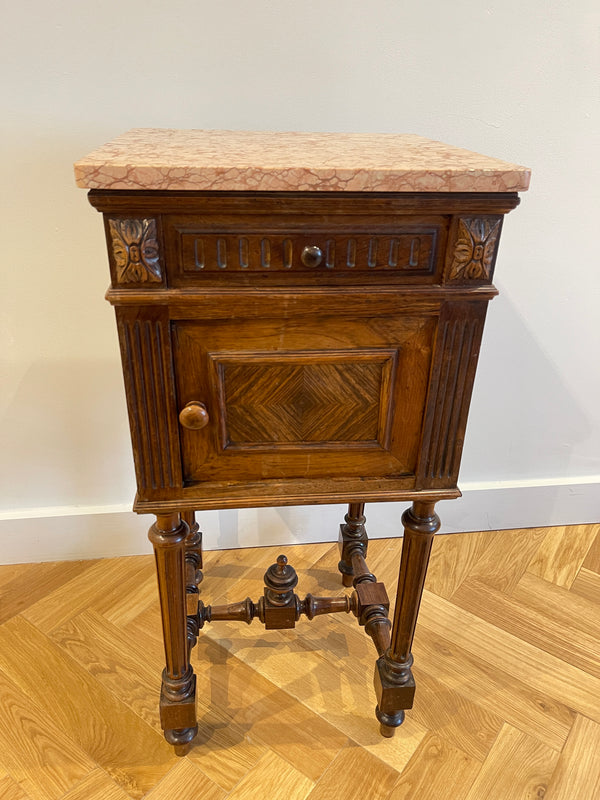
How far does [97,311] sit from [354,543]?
68cm

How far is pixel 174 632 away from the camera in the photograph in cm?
82

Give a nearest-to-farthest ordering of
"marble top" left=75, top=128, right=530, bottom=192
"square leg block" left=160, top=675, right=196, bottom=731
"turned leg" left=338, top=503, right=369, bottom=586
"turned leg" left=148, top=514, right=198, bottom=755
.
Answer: "marble top" left=75, top=128, right=530, bottom=192 < "turned leg" left=148, top=514, right=198, bottom=755 < "square leg block" left=160, top=675, right=196, bottom=731 < "turned leg" left=338, top=503, right=369, bottom=586

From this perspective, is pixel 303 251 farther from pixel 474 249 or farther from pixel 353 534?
pixel 353 534

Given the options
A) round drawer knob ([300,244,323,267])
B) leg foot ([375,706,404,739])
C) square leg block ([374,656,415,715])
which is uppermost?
round drawer knob ([300,244,323,267])

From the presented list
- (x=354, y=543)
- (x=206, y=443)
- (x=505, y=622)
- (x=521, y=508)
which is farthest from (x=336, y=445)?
(x=521, y=508)

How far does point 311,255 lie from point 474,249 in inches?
6.8

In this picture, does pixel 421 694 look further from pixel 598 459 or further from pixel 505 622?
pixel 598 459

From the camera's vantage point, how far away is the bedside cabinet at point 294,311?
562 mm

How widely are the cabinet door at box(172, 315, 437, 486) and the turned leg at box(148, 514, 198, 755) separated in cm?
9

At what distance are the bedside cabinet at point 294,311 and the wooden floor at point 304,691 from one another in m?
0.32

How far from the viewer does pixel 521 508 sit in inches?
56.2

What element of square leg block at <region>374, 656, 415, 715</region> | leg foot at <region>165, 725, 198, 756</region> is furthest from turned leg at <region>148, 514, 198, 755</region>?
square leg block at <region>374, 656, 415, 715</region>

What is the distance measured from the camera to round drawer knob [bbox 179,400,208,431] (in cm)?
64

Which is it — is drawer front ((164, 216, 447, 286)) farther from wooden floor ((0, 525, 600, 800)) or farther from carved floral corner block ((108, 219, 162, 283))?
wooden floor ((0, 525, 600, 800))
